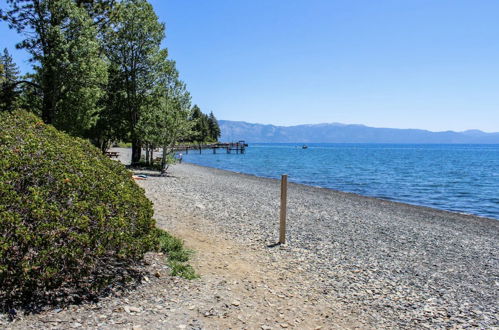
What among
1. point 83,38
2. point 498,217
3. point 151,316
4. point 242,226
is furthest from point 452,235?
point 83,38

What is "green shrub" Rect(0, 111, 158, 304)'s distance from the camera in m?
4.32

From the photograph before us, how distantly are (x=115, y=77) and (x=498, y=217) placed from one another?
29.8 meters

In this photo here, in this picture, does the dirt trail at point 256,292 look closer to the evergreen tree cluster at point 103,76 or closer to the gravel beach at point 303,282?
the gravel beach at point 303,282

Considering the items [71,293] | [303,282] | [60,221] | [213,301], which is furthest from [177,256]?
[60,221]

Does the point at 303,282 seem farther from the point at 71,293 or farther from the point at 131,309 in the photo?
the point at 71,293

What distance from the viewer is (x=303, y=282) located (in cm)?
710

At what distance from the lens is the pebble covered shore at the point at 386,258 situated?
6352 mm

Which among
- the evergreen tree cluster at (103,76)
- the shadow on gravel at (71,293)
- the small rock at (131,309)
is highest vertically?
the evergreen tree cluster at (103,76)

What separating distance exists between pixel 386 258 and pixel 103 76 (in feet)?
66.1

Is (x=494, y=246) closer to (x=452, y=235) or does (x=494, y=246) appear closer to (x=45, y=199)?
(x=452, y=235)

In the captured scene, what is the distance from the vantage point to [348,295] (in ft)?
21.8

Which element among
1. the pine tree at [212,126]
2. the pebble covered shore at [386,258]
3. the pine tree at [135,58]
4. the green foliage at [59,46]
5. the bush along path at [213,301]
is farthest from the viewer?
the pine tree at [212,126]

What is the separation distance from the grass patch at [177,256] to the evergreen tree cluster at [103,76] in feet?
38.3

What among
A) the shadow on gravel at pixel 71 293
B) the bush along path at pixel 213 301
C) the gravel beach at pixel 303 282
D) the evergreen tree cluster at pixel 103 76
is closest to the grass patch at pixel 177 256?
the bush along path at pixel 213 301
